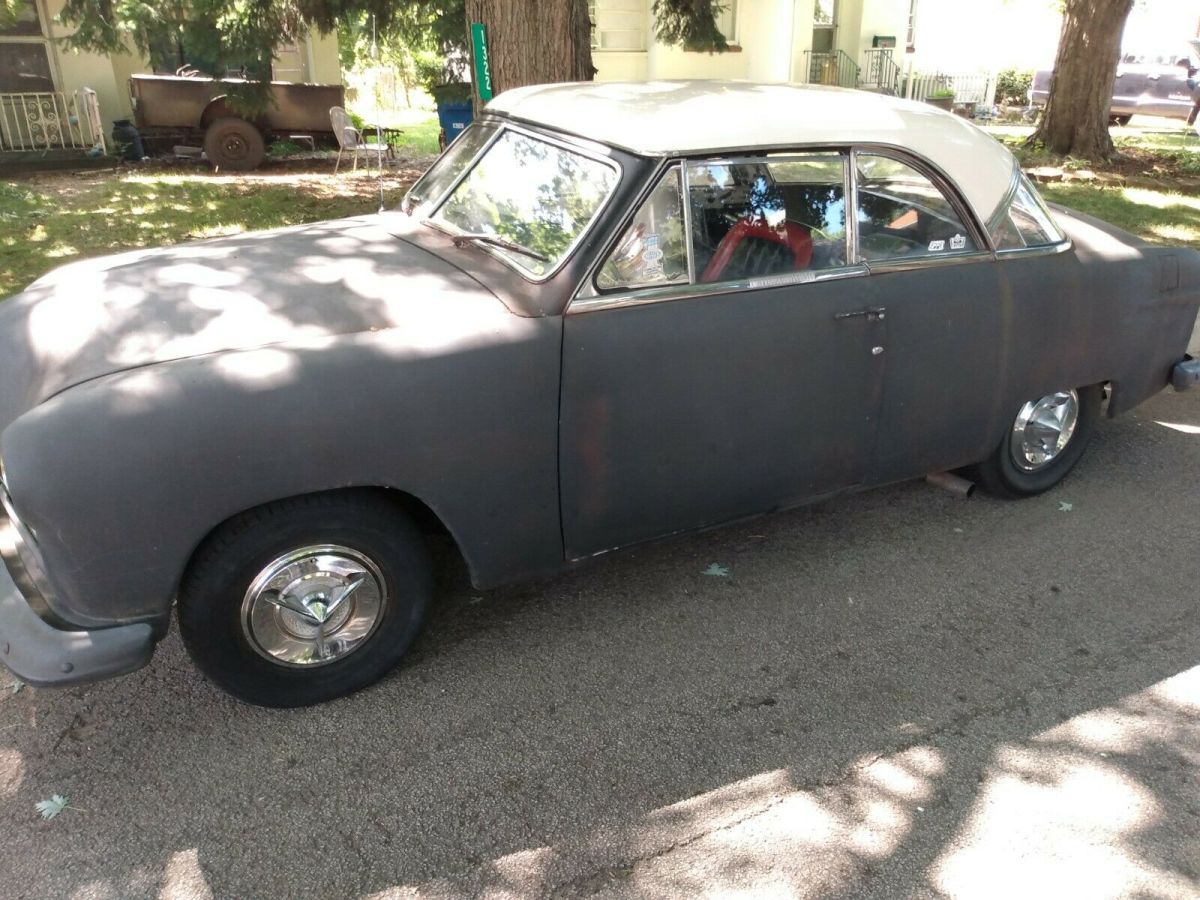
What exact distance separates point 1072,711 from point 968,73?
22981 millimetres

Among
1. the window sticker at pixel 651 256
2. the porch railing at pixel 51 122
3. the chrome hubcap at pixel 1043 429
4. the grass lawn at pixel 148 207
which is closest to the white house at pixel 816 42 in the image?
the grass lawn at pixel 148 207

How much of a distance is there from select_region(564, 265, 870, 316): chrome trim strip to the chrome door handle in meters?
→ 0.14

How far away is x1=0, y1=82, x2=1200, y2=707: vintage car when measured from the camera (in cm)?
270

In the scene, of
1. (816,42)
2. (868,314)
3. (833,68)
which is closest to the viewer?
(868,314)

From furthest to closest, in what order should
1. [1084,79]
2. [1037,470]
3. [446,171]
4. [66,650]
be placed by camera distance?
[1084,79], [1037,470], [446,171], [66,650]

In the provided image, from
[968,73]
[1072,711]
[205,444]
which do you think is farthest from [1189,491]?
[968,73]

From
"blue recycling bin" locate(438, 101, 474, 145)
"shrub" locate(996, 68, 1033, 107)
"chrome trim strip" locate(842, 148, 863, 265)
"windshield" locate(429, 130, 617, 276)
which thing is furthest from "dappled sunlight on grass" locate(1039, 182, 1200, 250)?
"shrub" locate(996, 68, 1033, 107)

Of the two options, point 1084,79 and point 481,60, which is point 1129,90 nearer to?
point 1084,79

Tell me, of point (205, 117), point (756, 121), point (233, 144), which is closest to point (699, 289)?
point (756, 121)

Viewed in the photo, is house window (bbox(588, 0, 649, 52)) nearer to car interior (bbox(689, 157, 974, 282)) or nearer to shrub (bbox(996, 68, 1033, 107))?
shrub (bbox(996, 68, 1033, 107))

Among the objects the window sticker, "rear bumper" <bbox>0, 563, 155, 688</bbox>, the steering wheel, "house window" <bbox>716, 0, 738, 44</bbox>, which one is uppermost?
"house window" <bbox>716, 0, 738, 44</bbox>

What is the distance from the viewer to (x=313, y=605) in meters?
3.01

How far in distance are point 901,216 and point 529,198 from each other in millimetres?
1464

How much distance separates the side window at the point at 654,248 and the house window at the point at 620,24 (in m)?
A: 16.8
